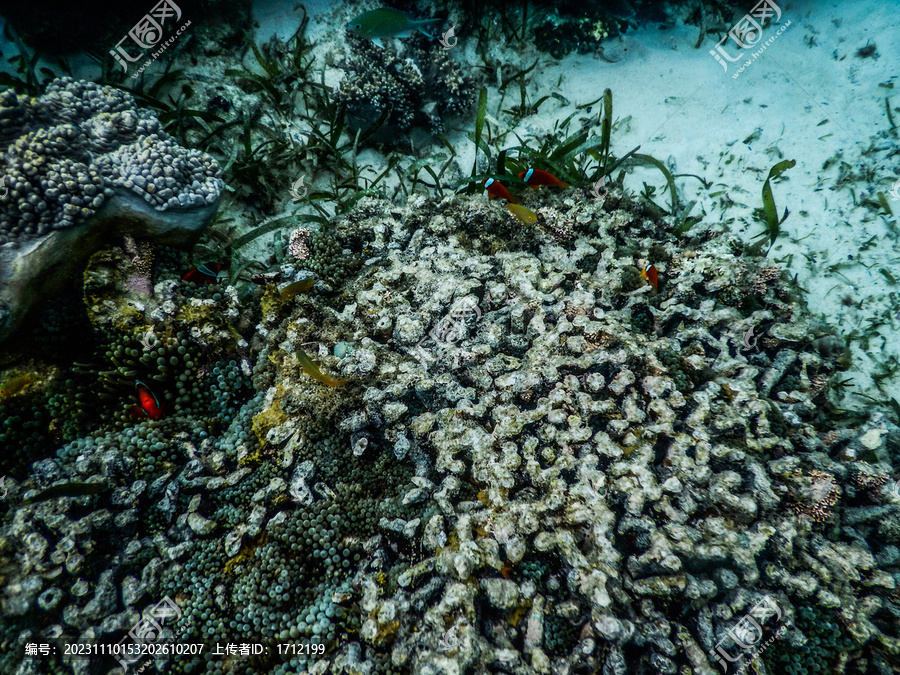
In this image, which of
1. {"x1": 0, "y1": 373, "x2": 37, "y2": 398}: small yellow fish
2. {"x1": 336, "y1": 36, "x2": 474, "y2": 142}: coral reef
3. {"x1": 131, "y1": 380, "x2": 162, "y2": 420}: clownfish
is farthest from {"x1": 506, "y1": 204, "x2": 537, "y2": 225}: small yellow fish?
{"x1": 0, "y1": 373, "x2": 37, "y2": 398}: small yellow fish

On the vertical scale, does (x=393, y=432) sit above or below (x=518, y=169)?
below

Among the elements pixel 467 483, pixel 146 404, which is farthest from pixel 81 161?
pixel 467 483

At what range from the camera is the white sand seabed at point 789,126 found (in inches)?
158

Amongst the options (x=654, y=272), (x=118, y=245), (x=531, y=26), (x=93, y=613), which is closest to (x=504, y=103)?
(x=531, y=26)

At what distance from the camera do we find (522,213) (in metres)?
3.21

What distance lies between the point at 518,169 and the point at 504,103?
1.43 metres

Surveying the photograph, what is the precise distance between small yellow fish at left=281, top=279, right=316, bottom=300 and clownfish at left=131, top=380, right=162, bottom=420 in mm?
1029

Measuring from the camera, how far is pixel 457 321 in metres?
2.79

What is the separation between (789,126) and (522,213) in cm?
384

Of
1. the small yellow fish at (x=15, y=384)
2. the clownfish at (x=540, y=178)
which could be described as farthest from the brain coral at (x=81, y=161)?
the clownfish at (x=540, y=178)

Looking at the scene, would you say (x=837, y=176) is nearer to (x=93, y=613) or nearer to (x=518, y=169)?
(x=518, y=169)

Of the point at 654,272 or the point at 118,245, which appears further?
the point at 654,272

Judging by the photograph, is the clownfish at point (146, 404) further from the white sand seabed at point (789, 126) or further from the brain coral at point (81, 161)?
the white sand seabed at point (789, 126)

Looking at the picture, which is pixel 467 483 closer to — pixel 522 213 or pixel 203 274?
pixel 522 213
